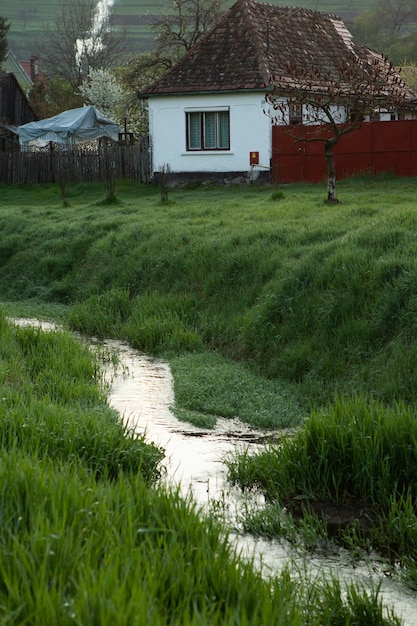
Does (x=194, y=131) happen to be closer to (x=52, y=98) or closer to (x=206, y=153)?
(x=206, y=153)

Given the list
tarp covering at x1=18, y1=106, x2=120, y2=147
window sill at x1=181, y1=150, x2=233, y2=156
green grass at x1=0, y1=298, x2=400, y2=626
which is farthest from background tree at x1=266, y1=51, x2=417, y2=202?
green grass at x1=0, y1=298, x2=400, y2=626

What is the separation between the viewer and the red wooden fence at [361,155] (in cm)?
2530

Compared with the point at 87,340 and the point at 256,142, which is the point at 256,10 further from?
the point at 87,340

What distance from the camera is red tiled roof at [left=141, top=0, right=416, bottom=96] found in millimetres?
28844

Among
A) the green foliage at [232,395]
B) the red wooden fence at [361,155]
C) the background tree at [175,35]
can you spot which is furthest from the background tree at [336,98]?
the background tree at [175,35]

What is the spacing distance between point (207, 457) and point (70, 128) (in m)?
33.8

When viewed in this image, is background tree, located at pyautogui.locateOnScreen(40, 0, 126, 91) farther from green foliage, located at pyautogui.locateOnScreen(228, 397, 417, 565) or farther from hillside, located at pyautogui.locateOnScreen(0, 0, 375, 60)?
green foliage, located at pyautogui.locateOnScreen(228, 397, 417, 565)

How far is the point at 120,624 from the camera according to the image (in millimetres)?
2963

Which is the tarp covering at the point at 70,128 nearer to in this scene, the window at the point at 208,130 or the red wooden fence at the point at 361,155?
the window at the point at 208,130

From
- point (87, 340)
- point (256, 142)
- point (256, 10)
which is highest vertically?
point (256, 10)

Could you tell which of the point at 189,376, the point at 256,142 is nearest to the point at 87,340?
the point at 189,376

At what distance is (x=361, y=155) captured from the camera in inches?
1028

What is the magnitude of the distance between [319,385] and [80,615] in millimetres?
6304

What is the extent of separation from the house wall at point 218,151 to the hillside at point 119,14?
286 ft
